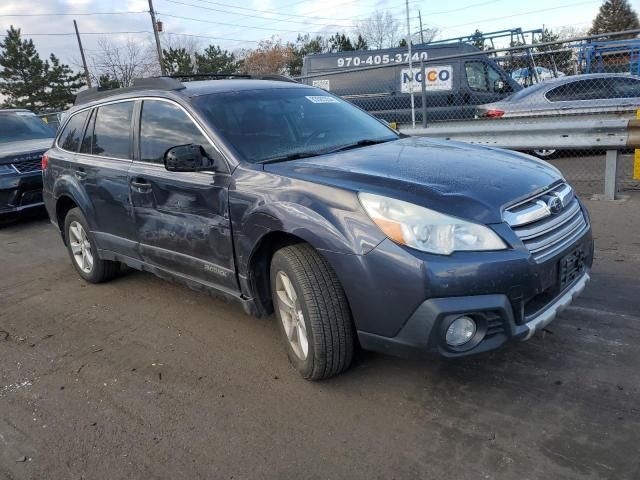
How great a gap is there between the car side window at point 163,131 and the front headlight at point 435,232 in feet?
4.80

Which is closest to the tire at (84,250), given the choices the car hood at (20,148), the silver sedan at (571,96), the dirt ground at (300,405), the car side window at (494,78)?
the dirt ground at (300,405)

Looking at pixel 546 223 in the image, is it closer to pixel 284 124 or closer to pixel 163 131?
pixel 284 124

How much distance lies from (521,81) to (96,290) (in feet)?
45.3

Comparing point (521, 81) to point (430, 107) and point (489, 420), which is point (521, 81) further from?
point (489, 420)

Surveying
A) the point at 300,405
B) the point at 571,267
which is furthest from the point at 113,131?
the point at 571,267

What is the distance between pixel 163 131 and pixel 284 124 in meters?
0.90

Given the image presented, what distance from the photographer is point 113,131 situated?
14.6ft

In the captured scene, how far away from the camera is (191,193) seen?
11.4 ft

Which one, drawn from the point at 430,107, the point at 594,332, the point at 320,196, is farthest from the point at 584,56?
the point at 320,196

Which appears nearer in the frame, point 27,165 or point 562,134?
point 562,134

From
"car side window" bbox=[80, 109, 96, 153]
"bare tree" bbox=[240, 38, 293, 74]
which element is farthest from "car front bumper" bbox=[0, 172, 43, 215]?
"bare tree" bbox=[240, 38, 293, 74]

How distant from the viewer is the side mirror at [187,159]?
324 cm

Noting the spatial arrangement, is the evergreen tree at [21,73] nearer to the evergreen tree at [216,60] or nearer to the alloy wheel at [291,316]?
the evergreen tree at [216,60]

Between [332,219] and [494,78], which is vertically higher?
[494,78]
